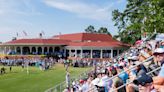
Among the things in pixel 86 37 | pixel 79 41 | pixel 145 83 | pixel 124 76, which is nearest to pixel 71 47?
pixel 79 41

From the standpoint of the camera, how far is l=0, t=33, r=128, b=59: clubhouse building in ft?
237

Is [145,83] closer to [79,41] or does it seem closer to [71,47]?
[71,47]

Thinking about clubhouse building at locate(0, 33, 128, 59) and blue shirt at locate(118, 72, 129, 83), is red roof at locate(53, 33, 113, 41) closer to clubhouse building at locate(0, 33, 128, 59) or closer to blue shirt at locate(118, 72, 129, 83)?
clubhouse building at locate(0, 33, 128, 59)

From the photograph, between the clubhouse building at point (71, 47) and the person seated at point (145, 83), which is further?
the clubhouse building at point (71, 47)

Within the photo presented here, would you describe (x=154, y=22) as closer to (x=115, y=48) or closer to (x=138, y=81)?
Answer: (x=138, y=81)

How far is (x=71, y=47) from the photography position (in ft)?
250

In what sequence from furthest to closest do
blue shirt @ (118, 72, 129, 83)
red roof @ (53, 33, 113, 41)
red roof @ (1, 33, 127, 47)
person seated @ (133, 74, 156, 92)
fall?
red roof @ (53, 33, 113, 41) → red roof @ (1, 33, 127, 47) → blue shirt @ (118, 72, 129, 83) → person seated @ (133, 74, 156, 92)

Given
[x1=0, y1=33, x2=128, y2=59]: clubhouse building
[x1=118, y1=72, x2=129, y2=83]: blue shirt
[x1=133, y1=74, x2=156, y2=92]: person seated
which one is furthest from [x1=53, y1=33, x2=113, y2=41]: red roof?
[x1=133, y1=74, x2=156, y2=92]: person seated

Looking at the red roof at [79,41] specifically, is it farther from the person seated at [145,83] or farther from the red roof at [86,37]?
the person seated at [145,83]

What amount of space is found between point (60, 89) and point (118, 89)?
1357 centimetres

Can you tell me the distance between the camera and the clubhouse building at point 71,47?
72.1 meters

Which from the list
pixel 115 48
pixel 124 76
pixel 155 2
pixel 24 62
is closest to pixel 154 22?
pixel 155 2

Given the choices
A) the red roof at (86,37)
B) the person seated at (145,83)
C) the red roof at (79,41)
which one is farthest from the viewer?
the red roof at (86,37)

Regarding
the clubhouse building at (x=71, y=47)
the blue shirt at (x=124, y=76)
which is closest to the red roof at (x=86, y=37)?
the clubhouse building at (x=71, y=47)
